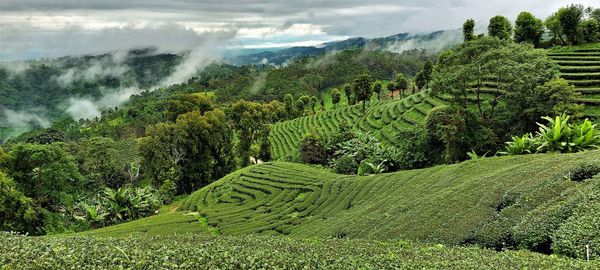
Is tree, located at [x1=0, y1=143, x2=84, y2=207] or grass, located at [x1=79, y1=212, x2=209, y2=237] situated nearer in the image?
grass, located at [x1=79, y1=212, x2=209, y2=237]

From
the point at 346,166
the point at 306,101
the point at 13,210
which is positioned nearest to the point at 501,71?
the point at 346,166

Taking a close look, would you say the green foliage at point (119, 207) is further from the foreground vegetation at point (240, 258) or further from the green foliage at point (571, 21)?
the green foliage at point (571, 21)

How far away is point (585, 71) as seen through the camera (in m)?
36.3

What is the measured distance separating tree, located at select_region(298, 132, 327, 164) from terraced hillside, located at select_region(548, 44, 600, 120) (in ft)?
74.1

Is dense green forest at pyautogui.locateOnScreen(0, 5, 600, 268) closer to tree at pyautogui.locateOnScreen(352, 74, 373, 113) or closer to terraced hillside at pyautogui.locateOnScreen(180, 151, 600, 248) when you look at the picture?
terraced hillside at pyautogui.locateOnScreen(180, 151, 600, 248)

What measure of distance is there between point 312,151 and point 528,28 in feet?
95.9

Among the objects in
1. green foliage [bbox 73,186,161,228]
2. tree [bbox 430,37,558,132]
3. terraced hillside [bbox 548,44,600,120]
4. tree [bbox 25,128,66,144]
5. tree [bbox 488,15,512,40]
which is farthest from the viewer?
tree [bbox 25,128,66,144]

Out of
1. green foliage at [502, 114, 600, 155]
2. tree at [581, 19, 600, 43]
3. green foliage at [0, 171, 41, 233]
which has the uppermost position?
tree at [581, 19, 600, 43]

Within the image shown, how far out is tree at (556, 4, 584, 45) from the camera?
43.5 m

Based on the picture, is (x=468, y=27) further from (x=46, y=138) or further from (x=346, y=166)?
(x=46, y=138)

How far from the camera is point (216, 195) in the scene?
3222 centimetres

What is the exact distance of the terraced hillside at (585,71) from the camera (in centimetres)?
3088

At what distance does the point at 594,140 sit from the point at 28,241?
77.8 ft

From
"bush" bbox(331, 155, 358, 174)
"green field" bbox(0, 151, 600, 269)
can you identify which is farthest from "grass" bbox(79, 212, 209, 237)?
"bush" bbox(331, 155, 358, 174)
